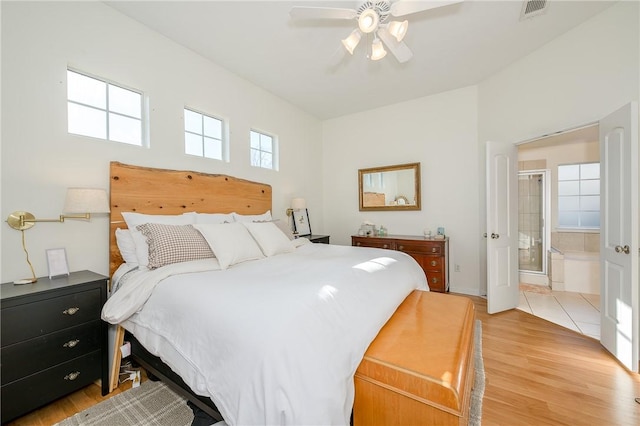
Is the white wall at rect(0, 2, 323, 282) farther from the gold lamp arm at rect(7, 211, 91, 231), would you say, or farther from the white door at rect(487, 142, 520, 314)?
the white door at rect(487, 142, 520, 314)

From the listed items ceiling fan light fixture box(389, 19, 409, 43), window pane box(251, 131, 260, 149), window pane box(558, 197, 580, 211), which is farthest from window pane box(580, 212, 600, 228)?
window pane box(251, 131, 260, 149)

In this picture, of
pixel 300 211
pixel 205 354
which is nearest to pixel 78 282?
pixel 205 354

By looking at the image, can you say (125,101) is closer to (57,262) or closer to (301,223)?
(57,262)

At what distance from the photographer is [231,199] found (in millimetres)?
3186

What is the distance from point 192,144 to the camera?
9.71ft

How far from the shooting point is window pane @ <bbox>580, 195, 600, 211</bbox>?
4.40 m

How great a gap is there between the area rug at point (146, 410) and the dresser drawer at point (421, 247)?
1865mm

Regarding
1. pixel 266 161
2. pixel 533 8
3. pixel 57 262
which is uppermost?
pixel 533 8

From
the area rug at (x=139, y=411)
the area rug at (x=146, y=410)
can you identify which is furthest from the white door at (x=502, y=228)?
the area rug at (x=139, y=411)

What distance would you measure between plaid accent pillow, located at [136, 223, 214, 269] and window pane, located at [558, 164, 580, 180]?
588cm

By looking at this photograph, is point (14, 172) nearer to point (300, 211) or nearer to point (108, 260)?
point (108, 260)

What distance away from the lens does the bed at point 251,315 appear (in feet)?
3.26

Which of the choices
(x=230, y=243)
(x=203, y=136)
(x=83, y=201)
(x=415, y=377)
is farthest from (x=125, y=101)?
(x=415, y=377)

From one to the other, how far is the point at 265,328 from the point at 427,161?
381 centimetres
